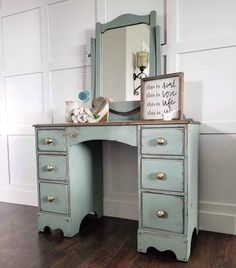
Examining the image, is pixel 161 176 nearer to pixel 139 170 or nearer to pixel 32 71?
pixel 139 170

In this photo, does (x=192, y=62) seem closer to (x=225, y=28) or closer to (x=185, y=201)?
(x=225, y=28)

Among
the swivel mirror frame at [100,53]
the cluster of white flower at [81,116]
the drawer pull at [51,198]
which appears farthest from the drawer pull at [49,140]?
the swivel mirror frame at [100,53]

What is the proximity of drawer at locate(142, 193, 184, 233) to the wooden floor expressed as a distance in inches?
7.7

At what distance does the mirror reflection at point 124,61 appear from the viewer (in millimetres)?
1907

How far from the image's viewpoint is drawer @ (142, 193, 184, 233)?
1.43m

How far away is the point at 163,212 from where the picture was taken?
4.79 ft

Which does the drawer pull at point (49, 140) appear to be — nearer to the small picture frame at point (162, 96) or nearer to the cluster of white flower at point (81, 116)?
the cluster of white flower at point (81, 116)

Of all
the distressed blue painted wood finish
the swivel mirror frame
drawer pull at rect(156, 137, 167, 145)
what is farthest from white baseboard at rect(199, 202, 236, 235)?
the swivel mirror frame

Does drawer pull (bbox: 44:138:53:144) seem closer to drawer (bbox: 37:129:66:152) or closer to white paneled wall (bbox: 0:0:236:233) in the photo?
drawer (bbox: 37:129:66:152)

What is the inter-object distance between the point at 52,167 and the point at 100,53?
101 centimetres

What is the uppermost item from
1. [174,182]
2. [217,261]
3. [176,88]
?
[176,88]

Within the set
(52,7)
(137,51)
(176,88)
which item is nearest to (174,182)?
(176,88)

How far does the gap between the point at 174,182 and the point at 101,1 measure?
1.63m

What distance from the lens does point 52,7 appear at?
230cm
